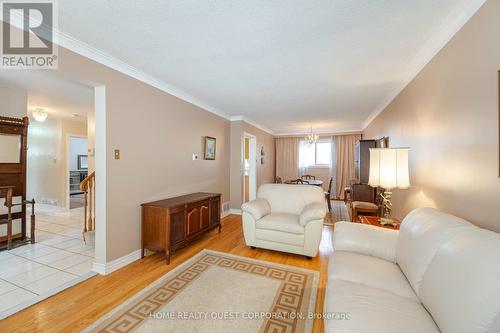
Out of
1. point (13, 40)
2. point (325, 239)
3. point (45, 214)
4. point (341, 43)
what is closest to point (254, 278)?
point (325, 239)

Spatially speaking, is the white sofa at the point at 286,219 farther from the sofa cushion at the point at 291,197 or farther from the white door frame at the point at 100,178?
the white door frame at the point at 100,178

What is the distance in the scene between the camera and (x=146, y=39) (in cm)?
197

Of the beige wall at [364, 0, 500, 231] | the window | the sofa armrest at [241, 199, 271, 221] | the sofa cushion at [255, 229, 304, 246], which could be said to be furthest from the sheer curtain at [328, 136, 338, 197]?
the sofa cushion at [255, 229, 304, 246]

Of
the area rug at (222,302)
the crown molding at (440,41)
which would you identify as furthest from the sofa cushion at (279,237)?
the crown molding at (440,41)

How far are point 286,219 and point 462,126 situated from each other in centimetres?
199

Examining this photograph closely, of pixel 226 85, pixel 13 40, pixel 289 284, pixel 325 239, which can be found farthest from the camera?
pixel 325 239

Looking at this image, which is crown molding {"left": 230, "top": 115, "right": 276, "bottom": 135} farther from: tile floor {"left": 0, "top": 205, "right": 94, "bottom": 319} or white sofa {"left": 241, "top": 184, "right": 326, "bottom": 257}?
tile floor {"left": 0, "top": 205, "right": 94, "bottom": 319}

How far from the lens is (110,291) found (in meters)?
2.00

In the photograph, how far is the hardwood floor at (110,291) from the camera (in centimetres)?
159

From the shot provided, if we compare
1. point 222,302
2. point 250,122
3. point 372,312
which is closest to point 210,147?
point 250,122

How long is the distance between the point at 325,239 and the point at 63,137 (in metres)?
6.63

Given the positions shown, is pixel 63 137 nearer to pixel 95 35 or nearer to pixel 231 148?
pixel 231 148

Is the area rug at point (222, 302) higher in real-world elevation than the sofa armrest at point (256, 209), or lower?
lower

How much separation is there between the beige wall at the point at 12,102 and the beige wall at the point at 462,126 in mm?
5550
